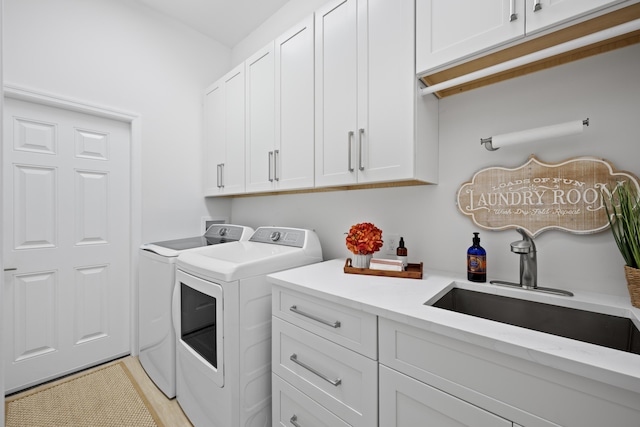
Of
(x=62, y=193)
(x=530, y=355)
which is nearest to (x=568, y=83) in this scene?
(x=530, y=355)

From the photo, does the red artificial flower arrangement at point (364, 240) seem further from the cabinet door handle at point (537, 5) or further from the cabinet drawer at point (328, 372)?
the cabinet door handle at point (537, 5)

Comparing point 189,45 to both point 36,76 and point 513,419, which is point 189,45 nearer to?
point 36,76

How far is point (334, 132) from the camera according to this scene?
1.56 meters

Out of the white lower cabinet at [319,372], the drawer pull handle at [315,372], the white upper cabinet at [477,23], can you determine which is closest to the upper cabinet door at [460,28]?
the white upper cabinet at [477,23]

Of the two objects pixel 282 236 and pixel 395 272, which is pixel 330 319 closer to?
pixel 395 272

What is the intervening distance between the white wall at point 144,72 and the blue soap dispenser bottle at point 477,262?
2409 millimetres

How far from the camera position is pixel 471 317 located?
890mm

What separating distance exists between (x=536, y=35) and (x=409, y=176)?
2.21ft

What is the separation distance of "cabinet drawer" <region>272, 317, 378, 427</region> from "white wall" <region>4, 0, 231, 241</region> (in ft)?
5.71

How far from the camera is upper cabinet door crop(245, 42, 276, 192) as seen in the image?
196 cm

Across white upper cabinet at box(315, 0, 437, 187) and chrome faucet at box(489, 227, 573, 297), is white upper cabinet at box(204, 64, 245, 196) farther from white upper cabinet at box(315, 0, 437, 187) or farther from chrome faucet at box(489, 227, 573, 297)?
chrome faucet at box(489, 227, 573, 297)

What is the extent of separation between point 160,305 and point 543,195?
233 centimetres

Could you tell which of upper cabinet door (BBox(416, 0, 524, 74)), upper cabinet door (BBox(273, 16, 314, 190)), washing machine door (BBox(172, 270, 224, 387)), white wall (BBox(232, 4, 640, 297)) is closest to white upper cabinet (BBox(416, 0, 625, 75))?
upper cabinet door (BBox(416, 0, 524, 74))

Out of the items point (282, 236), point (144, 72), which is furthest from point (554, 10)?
point (144, 72)
